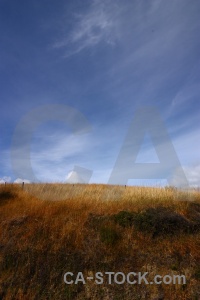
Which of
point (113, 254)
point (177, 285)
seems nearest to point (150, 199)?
point (113, 254)

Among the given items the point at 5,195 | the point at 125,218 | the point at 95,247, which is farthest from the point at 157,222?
the point at 5,195

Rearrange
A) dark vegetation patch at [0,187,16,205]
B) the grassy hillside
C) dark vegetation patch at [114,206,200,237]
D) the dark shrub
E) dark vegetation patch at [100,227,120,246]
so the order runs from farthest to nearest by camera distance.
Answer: dark vegetation patch at [0,187,16,205] < the dark shrub < dark vegetation patch at [114,206,200,237] < dark vegetation patch at [100,227,120,246] < the grassy hillside

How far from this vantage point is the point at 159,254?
23.3 feet

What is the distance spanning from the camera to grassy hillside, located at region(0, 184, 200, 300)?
562 centimetres

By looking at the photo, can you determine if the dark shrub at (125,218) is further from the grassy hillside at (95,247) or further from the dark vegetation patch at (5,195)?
the dark vegetation patch at (5,195)

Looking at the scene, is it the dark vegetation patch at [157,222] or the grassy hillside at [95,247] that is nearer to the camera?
the grassy hillside at [95,247]

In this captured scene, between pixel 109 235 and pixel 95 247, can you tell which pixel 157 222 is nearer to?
pixel 109 235

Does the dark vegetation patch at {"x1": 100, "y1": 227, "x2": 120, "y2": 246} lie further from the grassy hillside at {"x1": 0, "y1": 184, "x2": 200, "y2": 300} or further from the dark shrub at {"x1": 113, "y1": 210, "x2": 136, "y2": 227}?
the dark shrub at {"x1": 113, "y1": 210, "x2": 136, "y2": 227}

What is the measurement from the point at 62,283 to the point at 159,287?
2299 mm

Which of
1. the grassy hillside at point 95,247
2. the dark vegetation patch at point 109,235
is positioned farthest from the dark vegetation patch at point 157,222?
the dark vegetation patch at point 109,235

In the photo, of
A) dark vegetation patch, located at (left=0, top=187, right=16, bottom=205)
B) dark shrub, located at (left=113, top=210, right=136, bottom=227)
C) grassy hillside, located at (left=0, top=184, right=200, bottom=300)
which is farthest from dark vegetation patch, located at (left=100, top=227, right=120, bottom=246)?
dark vegetation patch, located at (left=0, top=187, right=16, bottom=205)

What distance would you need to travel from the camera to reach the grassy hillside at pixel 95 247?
18.4 feet

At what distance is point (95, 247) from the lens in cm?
733

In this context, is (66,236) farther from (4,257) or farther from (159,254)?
(159,254)
